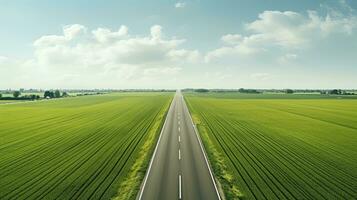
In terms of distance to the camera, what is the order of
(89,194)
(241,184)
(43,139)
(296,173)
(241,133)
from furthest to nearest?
(241,133) → (43,139) → (296,173) → (241,184) → (89,194)

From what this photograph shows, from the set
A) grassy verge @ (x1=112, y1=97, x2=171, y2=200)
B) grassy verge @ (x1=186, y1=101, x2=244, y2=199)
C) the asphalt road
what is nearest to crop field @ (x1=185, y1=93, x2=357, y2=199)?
grassy verge @ (x1=186, y1=101, x2=244, y2=199)

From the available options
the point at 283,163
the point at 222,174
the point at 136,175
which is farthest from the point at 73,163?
the point at 283,163

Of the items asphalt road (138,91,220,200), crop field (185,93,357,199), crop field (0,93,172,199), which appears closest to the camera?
asphalt road (138,91,220,200)

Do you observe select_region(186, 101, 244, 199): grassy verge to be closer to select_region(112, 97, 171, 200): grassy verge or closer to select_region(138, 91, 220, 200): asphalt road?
select_region(138, 91, 220, 200): asphalt road

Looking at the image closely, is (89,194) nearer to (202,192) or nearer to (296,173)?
(202,192)

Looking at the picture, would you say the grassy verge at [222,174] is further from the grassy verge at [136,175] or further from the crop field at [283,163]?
the grassy verge at [136,175]

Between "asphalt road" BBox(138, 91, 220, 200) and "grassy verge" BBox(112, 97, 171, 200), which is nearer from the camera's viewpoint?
"asphalt road" BBox(138, 91, 220, 200)

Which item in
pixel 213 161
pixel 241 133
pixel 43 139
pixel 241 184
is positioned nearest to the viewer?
pixel 241 184

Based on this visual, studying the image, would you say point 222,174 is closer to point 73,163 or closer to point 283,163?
point 283,163

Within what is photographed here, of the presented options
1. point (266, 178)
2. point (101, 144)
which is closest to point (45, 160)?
point (101, 144)
